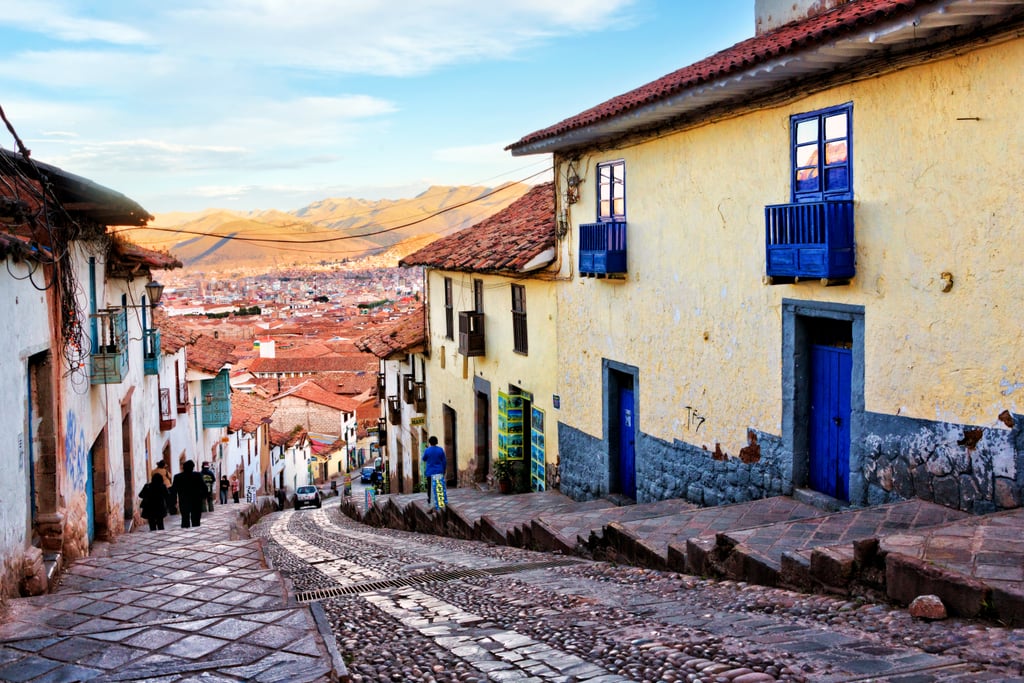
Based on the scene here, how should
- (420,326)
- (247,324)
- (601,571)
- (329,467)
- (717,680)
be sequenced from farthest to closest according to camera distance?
1. (247,324)
2. (329,467)
3. (420,326)
4. (601,571)
5. (717,680)

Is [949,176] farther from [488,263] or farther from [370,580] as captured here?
[488,263]

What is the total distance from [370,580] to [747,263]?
17.5ft

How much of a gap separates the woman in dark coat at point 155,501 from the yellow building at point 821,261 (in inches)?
279

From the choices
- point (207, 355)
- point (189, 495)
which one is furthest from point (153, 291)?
point (207, 355)

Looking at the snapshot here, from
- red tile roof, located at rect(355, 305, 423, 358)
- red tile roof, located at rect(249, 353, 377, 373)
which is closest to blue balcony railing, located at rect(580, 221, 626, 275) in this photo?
red tile roof, located at rect(355, 305, 423, 358)

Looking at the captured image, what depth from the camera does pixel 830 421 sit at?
9.48 meters

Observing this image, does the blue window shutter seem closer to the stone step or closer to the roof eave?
the roof eave

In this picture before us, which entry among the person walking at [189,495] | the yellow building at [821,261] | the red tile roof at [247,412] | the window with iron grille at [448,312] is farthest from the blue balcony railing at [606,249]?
the red tile roof at [247,412]

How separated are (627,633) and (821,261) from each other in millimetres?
4218

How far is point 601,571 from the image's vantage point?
348 inches

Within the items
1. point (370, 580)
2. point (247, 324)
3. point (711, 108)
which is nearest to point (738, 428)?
point (711, 108)

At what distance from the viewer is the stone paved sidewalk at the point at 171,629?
541 cm

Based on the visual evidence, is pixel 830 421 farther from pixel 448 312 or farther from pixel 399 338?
pixel 399 338

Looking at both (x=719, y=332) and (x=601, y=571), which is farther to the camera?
(x=719, y=332)
